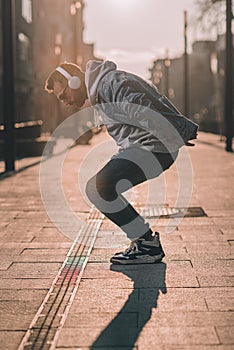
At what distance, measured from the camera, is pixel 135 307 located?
181 inches

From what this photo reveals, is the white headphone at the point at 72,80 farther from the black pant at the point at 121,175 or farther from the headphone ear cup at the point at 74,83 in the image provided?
the black pant at the point at 121,175

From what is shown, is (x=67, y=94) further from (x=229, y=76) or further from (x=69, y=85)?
(x=229, y=76)

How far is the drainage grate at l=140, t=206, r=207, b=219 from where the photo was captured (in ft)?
28.7

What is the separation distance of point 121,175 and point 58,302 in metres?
1.21

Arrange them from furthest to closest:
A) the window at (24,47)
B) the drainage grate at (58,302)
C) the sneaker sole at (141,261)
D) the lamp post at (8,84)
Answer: the window at (24,47), the lamp post at (8,84), the sneaker sole at (141,261), the drainage grate at (58,302)

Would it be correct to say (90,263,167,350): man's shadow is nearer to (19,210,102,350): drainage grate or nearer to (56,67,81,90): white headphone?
(19,210,102,350): drainage grate

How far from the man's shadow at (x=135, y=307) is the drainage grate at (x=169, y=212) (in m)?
2.82

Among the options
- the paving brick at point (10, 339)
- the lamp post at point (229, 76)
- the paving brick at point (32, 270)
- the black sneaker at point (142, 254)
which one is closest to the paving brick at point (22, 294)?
the paving brick at point (32, 270)

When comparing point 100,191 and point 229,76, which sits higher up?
point 229,76

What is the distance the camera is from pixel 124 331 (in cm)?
409

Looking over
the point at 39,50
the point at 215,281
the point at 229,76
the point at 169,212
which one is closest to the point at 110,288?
the point at 215,281

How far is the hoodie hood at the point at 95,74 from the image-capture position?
219 inches

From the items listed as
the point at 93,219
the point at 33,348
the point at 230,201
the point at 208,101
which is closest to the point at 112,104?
the point at 33,348

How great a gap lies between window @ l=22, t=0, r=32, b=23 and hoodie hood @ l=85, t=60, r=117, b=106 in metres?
45.2
